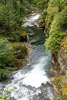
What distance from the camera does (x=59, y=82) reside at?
8.77m

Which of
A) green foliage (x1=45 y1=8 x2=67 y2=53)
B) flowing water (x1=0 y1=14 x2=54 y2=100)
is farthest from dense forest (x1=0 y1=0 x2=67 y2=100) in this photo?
flowing water (x1=0 y1=14 x2=54 y2=100)

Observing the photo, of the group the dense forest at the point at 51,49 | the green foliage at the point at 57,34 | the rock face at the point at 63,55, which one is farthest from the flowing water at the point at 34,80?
the green foliage at the point at 57,34

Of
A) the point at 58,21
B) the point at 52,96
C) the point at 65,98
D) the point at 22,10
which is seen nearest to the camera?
the point at 65,98

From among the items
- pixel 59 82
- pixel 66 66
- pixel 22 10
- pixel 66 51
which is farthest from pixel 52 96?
pixel 22 10

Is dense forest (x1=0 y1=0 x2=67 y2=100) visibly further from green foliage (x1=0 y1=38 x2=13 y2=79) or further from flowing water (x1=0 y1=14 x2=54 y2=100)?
flowing water (x1=0 y1=14 x2=54 y2=100)

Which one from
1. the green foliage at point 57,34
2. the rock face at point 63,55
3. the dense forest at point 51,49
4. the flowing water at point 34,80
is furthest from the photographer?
the green foliage at point 57,34

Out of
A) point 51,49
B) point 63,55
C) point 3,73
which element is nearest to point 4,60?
point 3,73

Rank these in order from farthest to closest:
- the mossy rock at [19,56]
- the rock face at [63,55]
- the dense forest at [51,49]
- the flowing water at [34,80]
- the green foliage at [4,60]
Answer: the mossy rock at [19,56]
the green foliage at [4,60]
the dense forest at [51,49]
the rock face at [63,55]
the flowing water at [34,80]

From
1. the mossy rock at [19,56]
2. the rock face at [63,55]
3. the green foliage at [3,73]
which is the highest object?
the rock face at [63,55]

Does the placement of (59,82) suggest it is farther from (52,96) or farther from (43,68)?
(43,68)

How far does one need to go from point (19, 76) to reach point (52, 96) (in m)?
3.72

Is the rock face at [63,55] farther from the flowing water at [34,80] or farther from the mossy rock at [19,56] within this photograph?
the mossy rock at [19,56]

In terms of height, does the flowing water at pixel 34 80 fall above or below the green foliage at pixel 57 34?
below

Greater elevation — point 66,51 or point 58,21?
point 58,21
